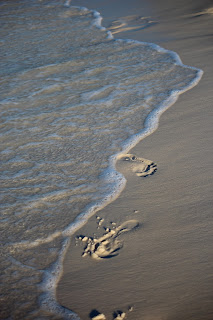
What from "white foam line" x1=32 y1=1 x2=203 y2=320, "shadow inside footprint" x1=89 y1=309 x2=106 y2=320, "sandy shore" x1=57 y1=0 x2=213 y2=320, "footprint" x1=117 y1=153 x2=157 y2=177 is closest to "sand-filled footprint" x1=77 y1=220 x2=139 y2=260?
"sandy shore" x1=57 y1=0 x2=213 y2=320

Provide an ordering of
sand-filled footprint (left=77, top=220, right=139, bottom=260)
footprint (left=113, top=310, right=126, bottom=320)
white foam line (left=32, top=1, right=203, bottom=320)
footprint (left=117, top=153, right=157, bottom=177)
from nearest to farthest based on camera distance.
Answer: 1. footprint (left=113, top=310, right=126, bottom=320)
2. white foam line (left=32, top=1, right=203, bottom=320)
3. sand-filled footprint (left=77, top=220, right=139, bottom=260)
4. footprint (left=117, top=153, right=157, bottom=177)

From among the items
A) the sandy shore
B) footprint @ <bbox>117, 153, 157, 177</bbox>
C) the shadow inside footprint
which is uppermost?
footprint @ <bbox>117, 153, 157, 177</bbox>

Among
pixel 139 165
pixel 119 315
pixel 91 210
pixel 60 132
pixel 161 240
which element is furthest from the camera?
pixel 60 132

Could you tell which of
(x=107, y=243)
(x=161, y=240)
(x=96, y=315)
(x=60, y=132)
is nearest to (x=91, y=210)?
(x=107, y=243)

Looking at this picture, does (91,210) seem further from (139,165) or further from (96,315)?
(96,315)

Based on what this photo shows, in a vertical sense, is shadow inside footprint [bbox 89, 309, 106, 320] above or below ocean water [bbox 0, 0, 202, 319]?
below

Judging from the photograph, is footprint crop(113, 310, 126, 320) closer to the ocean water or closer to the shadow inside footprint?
the shadow inside footprint
